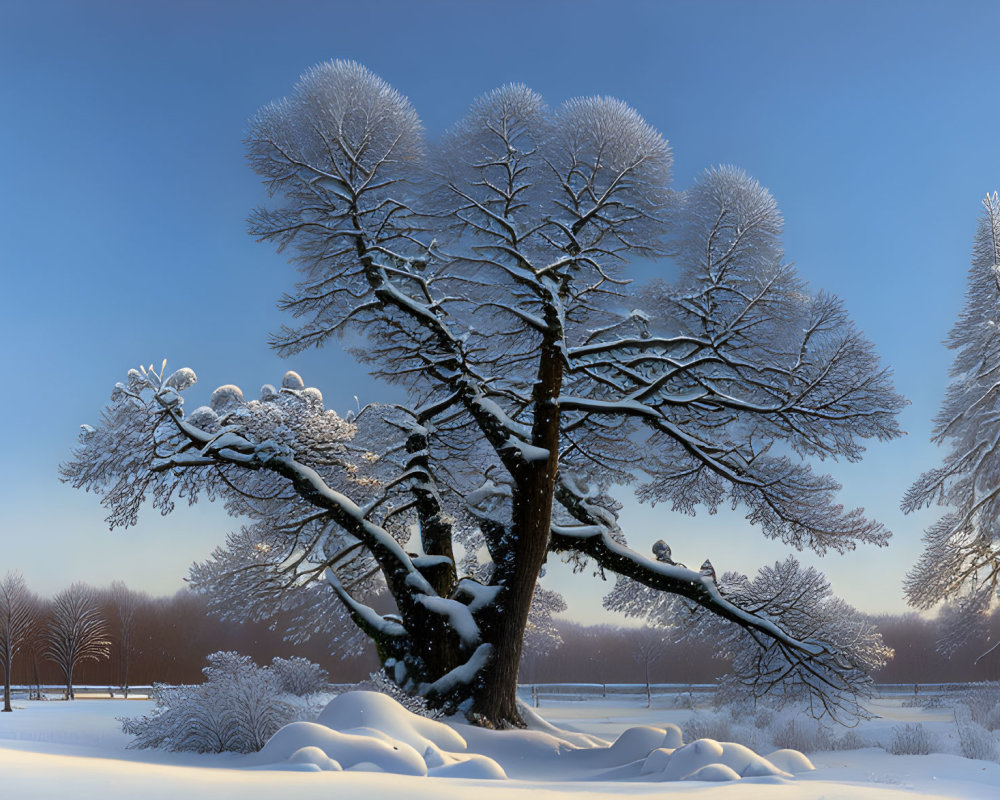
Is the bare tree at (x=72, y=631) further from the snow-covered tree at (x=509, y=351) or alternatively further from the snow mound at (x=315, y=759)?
the snow mound at (x=315, y=759)

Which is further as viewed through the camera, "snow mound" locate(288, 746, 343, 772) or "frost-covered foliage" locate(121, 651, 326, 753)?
"frost-covered foliage" locate(121, 651, 326, 753)

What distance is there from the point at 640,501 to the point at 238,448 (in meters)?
6.76

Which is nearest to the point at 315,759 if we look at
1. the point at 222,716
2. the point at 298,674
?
the point at 222,716

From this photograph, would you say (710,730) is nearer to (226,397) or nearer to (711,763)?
(711,763)

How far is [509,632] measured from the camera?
1041 cm

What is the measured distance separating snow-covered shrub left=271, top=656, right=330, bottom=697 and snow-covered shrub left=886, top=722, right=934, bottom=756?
7.72m

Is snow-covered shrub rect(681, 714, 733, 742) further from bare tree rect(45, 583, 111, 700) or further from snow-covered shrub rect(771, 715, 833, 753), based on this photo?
bare tree rect(45, 583, 111, 700)

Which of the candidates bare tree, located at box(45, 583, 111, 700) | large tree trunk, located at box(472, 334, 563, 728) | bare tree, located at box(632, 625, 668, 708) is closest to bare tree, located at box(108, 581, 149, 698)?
bare tree, located at box(45, 583, 111, 700)

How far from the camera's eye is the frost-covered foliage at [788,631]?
435 inches

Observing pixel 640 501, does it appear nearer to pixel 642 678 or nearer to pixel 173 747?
pixel 173 747

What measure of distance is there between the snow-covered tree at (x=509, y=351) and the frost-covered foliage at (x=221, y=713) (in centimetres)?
313

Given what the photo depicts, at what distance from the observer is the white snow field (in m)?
4.19

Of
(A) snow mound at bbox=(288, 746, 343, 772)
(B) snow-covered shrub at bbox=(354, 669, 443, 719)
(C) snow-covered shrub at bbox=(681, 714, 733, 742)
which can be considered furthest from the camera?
(C) snow-covered shrub at bbox=(681, 714, 733, 742)

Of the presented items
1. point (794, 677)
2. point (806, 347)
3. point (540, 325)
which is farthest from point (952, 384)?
point (540, 325)
